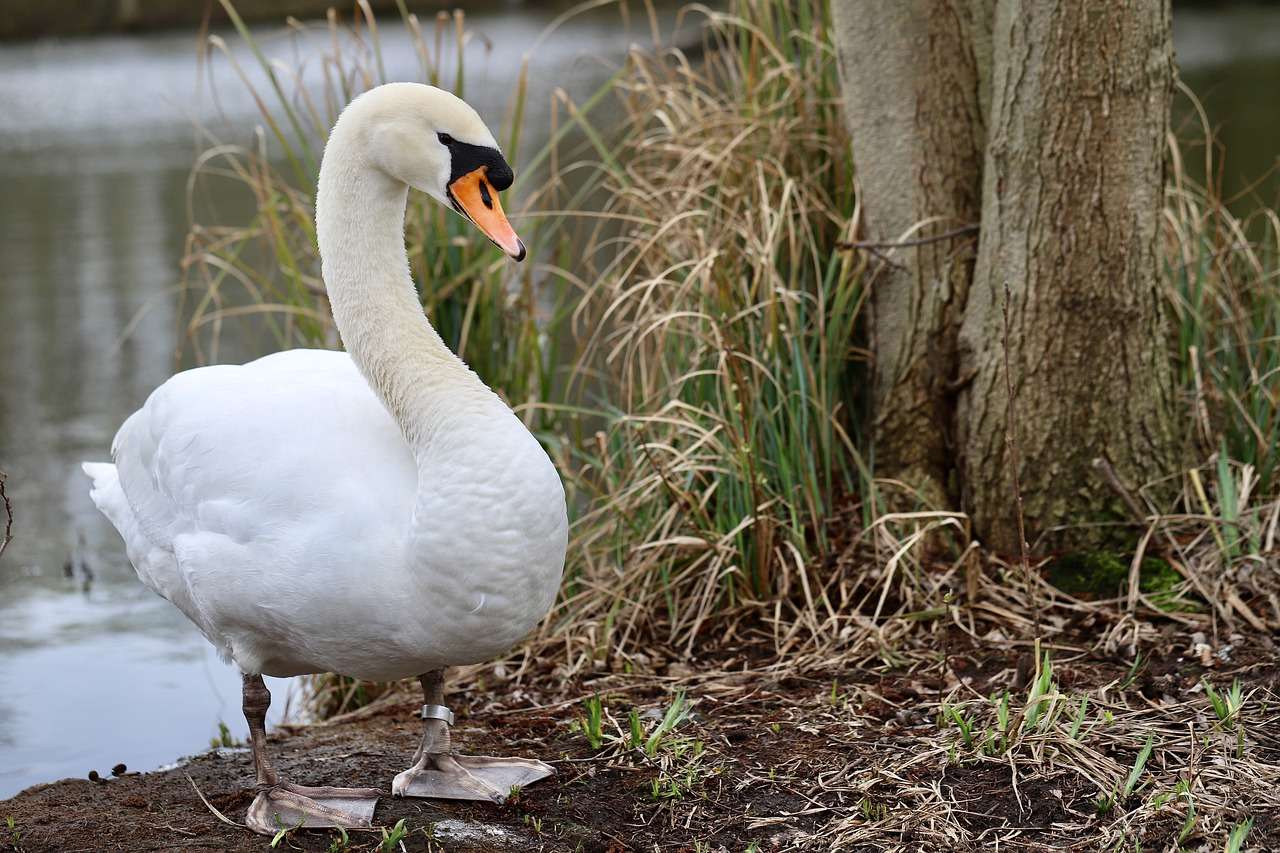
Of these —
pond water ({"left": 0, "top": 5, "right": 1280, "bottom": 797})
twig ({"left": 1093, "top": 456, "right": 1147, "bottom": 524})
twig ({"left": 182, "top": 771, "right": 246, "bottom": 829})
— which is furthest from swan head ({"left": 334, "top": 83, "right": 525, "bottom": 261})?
twig ({"left": 1093, "top": 456, "right": 1147, "bottom": 524})

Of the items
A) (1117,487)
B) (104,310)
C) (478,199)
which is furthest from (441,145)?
(104,310)

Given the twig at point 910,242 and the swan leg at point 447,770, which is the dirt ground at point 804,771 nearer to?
the swan leg at point 447,770

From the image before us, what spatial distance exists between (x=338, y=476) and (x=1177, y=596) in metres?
2.12

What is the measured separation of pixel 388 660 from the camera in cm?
279

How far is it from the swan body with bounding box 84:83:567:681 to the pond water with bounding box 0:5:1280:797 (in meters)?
1.38

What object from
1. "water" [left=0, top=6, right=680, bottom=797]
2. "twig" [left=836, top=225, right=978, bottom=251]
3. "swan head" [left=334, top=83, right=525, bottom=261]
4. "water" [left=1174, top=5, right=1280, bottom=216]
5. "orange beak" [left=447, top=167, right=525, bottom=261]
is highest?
"swan head" [left=334, top=83, right=525, bottom=261]

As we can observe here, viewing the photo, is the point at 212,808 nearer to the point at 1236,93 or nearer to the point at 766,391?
the point at 766,391

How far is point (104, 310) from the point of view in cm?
889

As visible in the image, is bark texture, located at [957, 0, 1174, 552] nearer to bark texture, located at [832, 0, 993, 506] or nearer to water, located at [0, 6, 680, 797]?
bark texture, located at [832, 0, 993, 506]

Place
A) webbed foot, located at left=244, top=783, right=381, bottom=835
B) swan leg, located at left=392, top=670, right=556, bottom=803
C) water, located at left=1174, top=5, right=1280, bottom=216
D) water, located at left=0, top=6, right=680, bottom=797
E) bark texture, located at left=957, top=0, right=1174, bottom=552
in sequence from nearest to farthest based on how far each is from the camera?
webbed foot, located at left=244, top=783, right=381, bottom=835
swan leg, located at left=392, top=670, right=556, bottom=803
bark texture, located at left=957, top=0, right=1174, bottom=552
water, located at left=0, top=6, right=680, bottom=797
water, located at left=1174, top=5, right=1280, bottom=216

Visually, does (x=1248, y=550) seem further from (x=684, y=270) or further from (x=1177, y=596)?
(x=684, y=270)

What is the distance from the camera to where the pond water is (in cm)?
445

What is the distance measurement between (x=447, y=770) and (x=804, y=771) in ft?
2.45

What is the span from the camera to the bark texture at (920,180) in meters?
3.97
